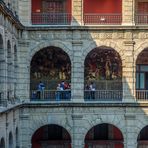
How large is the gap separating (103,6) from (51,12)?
114 inches

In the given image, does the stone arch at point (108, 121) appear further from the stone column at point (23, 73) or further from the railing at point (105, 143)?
the stone column at point (23, 73)

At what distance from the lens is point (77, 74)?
29.1 m

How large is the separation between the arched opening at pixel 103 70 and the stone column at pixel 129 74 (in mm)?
2099

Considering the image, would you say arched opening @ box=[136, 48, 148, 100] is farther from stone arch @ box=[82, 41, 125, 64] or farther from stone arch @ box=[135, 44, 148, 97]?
stone arch @ box=[82, 41, 125, 64]

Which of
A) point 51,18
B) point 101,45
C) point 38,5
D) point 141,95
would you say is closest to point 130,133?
point 141,95

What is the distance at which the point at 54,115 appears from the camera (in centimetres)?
2902

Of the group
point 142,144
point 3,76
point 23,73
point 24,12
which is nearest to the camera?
point 3,76

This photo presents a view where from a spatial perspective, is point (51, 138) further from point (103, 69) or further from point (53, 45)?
point (53, 45)

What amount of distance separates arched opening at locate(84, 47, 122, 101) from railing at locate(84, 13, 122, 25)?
188 cm

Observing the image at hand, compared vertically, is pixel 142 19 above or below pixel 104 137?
above

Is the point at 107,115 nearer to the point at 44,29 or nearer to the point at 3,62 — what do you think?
the point at 44,29

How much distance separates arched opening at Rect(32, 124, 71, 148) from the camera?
3203cm

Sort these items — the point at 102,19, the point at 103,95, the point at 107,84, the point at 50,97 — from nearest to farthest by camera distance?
1. the point at 102,19
2. the point at 50,97
3. the point at 103,95
4. the point at 107,84

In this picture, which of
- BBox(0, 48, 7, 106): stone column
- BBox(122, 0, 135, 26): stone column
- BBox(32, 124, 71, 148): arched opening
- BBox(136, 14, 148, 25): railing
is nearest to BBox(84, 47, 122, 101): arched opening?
BBox(136, 14, 148, 25): railing
